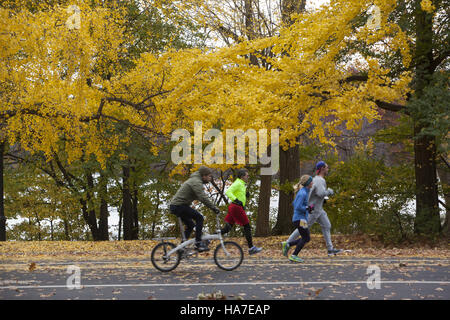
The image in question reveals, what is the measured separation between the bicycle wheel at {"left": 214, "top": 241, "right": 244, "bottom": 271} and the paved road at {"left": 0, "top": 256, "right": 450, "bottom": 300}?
186 millimetres

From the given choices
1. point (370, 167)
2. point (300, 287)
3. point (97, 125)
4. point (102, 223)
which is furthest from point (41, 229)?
point (300, 287)

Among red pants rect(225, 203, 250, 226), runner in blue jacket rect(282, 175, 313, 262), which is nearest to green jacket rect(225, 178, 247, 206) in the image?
red pants rect(225, 203, 250, 226)

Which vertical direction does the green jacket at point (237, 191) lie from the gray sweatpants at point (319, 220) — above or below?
above

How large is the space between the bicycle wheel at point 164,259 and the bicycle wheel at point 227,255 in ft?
2.14

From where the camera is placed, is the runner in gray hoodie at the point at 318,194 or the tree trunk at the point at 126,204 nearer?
the runner in gray hoodie at the point at 318,194

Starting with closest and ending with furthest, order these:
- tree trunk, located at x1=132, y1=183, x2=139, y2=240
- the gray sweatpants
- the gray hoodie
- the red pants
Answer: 1. the gray hoodie
2. the gray sweatpants
3. the red pants
4. tree trunk, located at x1=132, y1=183, x2=139, y2=240

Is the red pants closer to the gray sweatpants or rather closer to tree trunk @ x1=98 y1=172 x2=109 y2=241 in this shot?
the gray sweatpants

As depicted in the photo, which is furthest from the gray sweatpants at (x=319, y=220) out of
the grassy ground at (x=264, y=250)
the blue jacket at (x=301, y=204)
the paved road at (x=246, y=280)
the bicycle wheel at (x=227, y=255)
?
the bicycle wheel at (x=227, y=255)

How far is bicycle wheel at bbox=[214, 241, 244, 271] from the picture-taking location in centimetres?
954

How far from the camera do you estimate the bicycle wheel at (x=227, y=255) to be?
9539mm

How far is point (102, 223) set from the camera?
1144 inches

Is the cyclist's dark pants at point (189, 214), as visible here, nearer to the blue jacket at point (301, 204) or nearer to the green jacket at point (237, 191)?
the green jacket at point (237, 191)

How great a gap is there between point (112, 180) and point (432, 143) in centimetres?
1724
